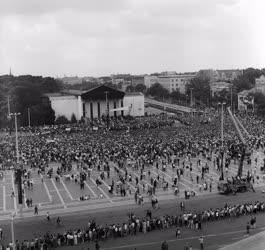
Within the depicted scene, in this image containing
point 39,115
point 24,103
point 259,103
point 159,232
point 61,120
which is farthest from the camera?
point 259,103

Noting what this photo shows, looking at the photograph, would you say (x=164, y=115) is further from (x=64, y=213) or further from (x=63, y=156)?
(x=64, y=213)

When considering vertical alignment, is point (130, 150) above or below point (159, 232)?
above

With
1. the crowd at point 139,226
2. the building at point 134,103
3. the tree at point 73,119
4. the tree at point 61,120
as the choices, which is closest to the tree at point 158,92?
the building at point 134,103

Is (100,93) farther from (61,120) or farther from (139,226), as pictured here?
(139,226)

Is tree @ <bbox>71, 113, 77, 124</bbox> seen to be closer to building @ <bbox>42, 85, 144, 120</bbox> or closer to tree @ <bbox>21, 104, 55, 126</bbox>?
building @ <bbox>42, 85, 144, 120</bbox>

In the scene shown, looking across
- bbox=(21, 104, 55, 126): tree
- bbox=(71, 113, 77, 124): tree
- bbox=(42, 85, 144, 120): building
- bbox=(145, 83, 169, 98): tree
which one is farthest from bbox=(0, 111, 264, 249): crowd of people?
bbox=(145, 83, 169, 98): tree

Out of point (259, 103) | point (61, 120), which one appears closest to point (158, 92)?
point (259, 103)

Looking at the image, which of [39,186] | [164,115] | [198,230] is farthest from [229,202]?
[164,115]

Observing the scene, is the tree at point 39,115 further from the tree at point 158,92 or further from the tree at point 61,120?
the tree at point 158,92
